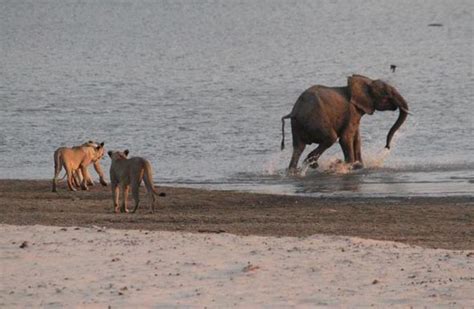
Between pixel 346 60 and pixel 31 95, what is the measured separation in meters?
22.0

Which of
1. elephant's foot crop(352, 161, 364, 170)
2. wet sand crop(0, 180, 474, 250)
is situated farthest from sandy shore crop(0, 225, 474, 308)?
elephant's foot crop(352, 161, 364, 170)

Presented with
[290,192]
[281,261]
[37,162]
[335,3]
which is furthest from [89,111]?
[335,3]

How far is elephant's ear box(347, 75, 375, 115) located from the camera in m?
24.7

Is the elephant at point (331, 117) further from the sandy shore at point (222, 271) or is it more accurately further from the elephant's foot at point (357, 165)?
the sandy shore at point (222, 271)

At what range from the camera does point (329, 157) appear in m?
25.5

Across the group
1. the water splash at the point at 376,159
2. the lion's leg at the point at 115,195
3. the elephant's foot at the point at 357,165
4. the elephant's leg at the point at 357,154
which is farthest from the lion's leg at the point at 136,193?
the water splash at the point at 376,159

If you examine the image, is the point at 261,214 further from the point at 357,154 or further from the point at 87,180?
the point at 357,154

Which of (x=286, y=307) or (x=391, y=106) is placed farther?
(x=391, y=106)

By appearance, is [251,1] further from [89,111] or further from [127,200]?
[127,200]

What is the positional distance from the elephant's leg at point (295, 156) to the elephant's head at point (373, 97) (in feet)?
3.66

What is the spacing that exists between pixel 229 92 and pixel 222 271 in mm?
29977

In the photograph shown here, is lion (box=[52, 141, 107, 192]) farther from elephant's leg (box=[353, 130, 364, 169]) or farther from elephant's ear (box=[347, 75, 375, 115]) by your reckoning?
elephant's ear (box=[347, 75, 375, 115])

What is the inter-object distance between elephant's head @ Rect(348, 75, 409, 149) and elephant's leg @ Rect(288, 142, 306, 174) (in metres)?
1.12

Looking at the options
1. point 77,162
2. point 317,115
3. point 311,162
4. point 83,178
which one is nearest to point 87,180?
point 83,178
